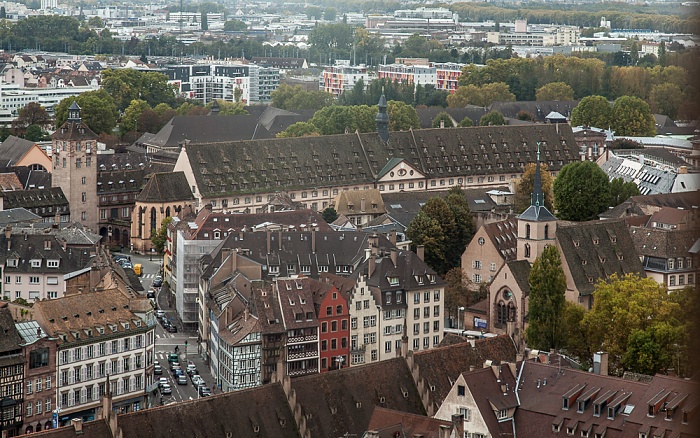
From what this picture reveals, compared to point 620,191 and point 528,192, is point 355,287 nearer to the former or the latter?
point 620,191

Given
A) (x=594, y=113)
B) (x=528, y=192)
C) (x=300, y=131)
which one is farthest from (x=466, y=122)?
(x=528, y=192)

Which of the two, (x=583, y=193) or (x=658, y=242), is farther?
(x=583, y=193)

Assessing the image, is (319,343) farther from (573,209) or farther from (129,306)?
(573,209)

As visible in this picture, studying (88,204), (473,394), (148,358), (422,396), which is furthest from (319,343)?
(88,204)

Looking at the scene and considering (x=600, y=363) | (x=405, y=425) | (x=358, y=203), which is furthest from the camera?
(x=358, y=203)

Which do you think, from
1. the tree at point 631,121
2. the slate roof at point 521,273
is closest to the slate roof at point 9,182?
the slate roof at point 521,273

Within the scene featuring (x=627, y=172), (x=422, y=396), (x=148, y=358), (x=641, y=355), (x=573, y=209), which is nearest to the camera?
(x=422, y=396)

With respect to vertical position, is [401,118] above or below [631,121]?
below
